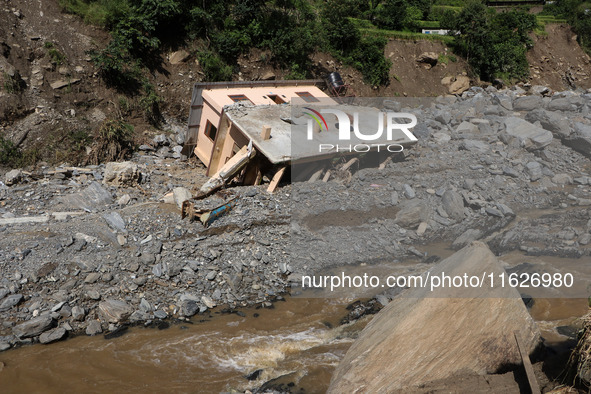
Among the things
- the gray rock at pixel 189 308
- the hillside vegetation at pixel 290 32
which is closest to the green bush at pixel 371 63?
the hillside vegetation at pixel 290 32

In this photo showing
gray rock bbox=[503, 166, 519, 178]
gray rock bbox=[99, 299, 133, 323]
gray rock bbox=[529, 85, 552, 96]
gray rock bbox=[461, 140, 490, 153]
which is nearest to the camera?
gray rock bbox=[99, 299, 133, 323]

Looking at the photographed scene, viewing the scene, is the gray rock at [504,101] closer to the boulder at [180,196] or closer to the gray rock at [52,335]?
the boulder at [180,196]

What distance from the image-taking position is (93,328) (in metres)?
7.70

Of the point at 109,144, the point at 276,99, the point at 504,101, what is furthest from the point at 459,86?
the point at 109,144

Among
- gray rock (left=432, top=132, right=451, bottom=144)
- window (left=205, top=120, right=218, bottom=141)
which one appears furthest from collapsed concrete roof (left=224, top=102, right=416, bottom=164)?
gray rock (left=432, top=132, right=451, bottom=144)

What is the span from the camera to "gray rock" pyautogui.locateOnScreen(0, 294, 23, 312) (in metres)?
7.77

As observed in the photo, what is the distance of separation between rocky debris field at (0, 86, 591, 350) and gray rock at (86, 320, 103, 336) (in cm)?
3

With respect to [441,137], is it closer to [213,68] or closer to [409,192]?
[409,192]

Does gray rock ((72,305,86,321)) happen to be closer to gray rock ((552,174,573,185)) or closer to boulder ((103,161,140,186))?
boulder ((103,161,140,186))

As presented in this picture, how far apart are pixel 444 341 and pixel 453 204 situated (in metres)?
5.96

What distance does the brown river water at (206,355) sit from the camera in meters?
6.73

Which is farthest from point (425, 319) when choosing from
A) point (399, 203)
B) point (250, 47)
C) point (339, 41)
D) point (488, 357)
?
point (339, 41)

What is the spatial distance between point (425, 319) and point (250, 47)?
1441 centimetres

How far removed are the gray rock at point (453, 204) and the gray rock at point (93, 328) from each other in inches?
298
